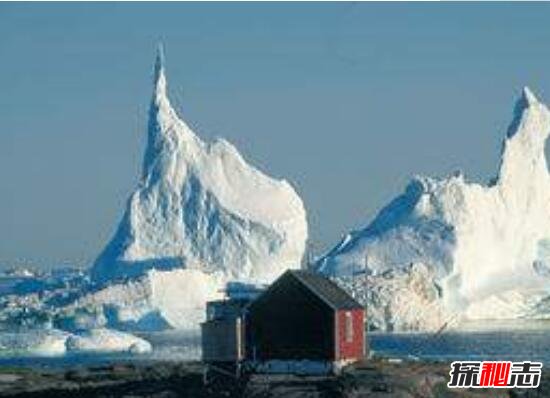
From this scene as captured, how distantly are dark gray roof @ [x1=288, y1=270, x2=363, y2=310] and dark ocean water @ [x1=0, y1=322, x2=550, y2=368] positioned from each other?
3339 cm

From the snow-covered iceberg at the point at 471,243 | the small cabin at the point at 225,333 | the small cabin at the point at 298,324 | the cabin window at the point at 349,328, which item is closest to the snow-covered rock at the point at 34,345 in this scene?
the snow-covered iceberg at the point at 471,243

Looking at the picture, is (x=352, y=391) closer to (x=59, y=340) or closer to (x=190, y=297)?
(x=59, y=340)

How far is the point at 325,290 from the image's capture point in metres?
60.8

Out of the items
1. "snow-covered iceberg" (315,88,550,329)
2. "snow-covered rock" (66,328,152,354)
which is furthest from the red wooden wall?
"snow-covered iceberg" (315,88,550,329)

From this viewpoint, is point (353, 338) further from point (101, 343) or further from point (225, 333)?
point (101, 343)

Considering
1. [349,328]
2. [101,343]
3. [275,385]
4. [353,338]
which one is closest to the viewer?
[275,385]

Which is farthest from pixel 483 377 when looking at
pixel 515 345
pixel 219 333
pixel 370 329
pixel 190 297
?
pixel 190 297

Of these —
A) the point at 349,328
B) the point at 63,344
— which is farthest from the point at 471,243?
the point at 349,328

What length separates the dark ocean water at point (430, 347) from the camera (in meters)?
111

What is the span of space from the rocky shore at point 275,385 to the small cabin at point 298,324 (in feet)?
3.97

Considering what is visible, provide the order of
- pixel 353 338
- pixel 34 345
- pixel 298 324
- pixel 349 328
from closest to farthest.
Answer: pixel 298 324
pixel 349 328
pixel 353 338
pixel 34 345

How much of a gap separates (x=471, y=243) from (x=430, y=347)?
5316 cm

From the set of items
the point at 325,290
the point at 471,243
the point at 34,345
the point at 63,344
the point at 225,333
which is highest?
the point at 471,243

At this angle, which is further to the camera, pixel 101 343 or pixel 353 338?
pixel 101 343
